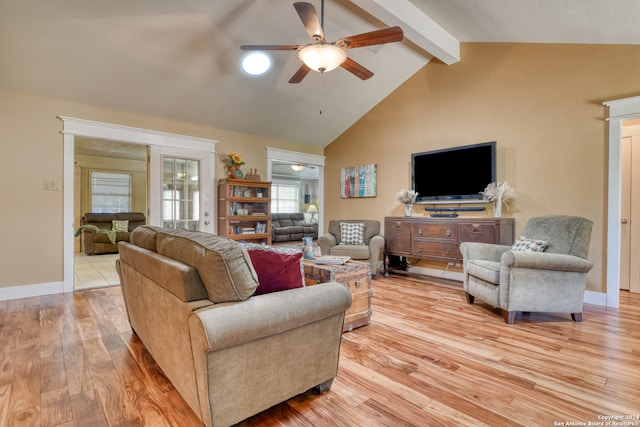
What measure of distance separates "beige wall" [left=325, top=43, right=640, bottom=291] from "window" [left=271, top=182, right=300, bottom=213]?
6406 millimetres

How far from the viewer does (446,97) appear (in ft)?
14.9

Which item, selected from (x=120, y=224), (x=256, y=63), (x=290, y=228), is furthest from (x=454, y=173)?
(x=120, y=224)

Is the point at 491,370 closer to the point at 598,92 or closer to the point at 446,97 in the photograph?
the point at 598,92

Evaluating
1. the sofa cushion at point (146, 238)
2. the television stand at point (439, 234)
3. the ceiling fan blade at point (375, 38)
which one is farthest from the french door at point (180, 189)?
the ceiling fan blade at point (375, 38)

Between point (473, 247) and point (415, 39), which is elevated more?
point (415, 39)

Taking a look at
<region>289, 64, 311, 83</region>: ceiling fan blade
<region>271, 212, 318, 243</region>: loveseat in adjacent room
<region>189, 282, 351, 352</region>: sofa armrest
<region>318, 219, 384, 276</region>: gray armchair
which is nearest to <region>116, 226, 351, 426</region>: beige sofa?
<region>189, 282, 351, 352</region>: sofa armrest

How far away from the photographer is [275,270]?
→ 1608 millimetres

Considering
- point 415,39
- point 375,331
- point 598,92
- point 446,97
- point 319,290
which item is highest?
point 415,39

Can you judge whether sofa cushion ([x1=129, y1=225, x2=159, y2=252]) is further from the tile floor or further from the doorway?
the doorway

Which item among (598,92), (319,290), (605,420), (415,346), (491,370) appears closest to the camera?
(605,420)

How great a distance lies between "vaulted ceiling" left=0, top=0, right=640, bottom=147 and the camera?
291 cm

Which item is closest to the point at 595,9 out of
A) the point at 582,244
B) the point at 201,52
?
the point at 582,244

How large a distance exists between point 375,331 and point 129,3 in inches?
144

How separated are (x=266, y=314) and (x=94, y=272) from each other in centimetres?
510
